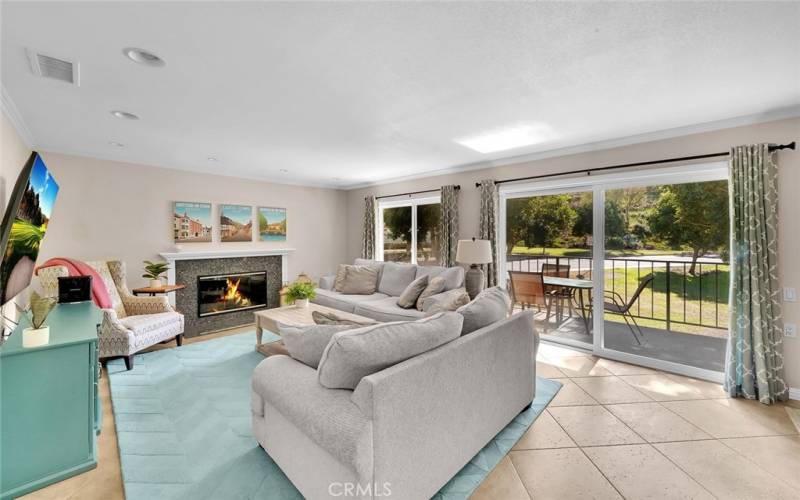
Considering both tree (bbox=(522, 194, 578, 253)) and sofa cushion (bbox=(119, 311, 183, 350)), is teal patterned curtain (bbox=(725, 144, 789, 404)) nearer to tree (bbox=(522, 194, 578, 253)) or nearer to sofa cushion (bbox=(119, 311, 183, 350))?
tree (bbox=(522, 194, 578, 253))

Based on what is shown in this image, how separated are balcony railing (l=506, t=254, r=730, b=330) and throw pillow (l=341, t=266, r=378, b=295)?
2.85 m

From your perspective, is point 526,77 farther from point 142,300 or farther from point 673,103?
point 142,300

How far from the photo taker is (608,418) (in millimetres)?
2604

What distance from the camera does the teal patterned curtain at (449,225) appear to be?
5090 millimetres

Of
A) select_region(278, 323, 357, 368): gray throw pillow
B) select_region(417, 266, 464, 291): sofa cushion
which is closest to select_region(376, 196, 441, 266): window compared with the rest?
select_region(417, 266, 464, 291): sofa cushion

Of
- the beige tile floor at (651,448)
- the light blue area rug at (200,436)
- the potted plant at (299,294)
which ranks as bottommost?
the beige tile floor at (651,448)

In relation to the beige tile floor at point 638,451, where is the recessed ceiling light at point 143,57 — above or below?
above

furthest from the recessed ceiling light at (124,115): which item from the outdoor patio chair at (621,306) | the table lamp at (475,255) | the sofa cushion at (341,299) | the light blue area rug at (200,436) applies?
the outdoor patio chair at (621,306)

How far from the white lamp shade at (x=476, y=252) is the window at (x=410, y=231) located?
1231 mm

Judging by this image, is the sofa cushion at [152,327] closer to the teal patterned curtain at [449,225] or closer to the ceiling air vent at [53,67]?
A: the ceiling air vent at [53,67]

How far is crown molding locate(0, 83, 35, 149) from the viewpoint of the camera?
247 cm

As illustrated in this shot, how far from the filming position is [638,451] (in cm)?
221

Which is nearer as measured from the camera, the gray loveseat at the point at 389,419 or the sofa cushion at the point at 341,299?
the gray loveseat at the point at 389,419

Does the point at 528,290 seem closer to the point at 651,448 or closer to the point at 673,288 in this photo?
the point at 673,288
